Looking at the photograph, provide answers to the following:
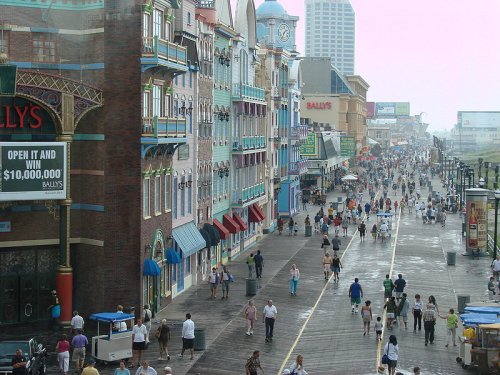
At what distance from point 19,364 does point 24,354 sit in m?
1.42

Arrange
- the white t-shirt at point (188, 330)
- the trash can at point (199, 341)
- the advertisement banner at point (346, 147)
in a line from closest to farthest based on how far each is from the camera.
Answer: the white t-shirt at point (188, 330) < the trash can at point (199, 341) < the advertisement banner at point (346, 147)

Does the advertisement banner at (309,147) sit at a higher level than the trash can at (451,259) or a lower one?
higher

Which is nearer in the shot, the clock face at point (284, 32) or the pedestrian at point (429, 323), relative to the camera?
the pedestrian at point (429, 323)

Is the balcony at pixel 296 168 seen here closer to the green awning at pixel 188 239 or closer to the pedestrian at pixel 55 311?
the green awning at pixel 188 239

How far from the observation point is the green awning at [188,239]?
142 ft

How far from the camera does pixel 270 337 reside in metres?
34.7

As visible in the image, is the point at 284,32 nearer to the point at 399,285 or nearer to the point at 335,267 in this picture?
the point at 335,267

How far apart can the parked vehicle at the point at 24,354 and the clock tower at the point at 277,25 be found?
64.4m

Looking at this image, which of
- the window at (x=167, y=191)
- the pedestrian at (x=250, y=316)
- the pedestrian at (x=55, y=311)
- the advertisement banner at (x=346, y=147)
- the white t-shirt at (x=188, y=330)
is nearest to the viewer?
the white t-shirt at (x=188, y=330)

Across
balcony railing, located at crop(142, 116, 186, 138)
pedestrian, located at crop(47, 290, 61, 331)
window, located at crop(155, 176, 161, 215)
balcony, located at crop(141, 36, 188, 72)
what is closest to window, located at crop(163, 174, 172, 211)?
window, located at crop(155, 176, 161, 215)

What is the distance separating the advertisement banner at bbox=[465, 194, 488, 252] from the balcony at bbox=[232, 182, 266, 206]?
42.9 feet

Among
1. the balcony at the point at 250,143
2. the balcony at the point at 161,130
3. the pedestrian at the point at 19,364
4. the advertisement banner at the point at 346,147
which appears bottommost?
the pedestrian at the point at 19,364

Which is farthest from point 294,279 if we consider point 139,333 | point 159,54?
point 139,333

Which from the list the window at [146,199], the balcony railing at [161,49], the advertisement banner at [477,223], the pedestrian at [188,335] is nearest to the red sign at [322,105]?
the advertisement banner at [477,223]
